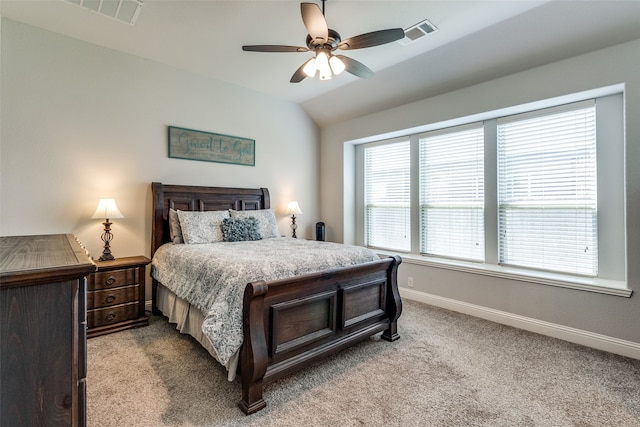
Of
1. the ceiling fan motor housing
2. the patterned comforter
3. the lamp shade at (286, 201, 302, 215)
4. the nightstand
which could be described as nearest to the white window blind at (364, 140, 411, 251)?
the lamp shade at (286, 201, 302, 215)

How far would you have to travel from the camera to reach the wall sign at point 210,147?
12.4 feet

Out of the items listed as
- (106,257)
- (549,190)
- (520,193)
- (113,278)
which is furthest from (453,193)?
(106,257)

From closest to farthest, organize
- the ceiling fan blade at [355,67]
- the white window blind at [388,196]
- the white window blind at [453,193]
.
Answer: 1. the ceiling fan blade at [355,67]
2. the white window blind at [453,193]
3. the white window blind at [388,196]

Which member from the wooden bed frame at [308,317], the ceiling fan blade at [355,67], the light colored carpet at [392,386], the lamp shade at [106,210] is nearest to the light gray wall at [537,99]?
the light colored carpet at [392,386]

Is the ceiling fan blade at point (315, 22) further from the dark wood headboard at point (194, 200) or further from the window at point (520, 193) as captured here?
the dark wood headboard at point (194, 200)

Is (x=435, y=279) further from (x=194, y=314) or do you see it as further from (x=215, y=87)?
(x=215, y=87)

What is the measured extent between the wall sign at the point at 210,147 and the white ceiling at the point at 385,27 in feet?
2.67

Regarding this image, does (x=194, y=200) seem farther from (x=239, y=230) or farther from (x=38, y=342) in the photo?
(x=38, y=342)

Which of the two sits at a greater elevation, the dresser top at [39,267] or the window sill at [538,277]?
the dresser top at [39,267]

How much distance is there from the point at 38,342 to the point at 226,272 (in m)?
1.25

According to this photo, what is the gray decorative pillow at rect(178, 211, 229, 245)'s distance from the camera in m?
3.31

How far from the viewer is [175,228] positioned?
343cm

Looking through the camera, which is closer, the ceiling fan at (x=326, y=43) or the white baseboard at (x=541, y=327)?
the ceiling fan at (x=326, y=43)

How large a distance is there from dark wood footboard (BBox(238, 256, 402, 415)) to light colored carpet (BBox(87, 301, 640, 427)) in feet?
0.54
